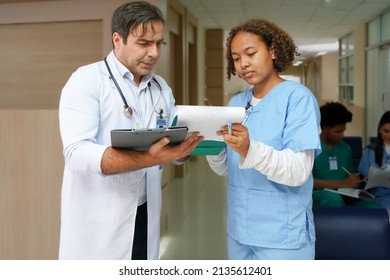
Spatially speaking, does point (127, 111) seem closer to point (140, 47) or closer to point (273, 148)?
point (140, 47)

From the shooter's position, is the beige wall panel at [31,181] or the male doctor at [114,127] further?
the beige wall panel at [31,181]

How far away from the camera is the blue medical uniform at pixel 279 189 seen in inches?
51.6

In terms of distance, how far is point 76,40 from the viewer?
101 inches

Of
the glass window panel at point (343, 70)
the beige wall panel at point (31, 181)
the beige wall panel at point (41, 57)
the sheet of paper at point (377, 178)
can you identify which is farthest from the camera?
the glass window panel at point (343, 70)

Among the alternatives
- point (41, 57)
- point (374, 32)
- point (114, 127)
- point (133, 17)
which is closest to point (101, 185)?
point (114, 127)

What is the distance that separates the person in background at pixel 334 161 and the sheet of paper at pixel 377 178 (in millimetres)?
92

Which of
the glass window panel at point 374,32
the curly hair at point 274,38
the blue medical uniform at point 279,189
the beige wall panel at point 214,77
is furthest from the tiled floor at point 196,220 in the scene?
the glass window panel at point 374,32

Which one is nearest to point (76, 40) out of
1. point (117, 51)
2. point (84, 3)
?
point (84, 3)

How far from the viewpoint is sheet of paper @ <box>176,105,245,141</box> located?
1149 mm

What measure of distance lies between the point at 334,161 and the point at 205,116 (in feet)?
Answer: 6.09

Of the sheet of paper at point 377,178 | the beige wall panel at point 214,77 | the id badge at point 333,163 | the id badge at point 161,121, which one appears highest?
the beige wall panel at point 214,77

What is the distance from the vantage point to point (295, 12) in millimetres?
6793

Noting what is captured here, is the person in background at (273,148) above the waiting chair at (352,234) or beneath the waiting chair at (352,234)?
above

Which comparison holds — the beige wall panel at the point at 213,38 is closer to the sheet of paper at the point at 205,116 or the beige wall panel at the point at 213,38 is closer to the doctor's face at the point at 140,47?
the doctor's face at the point at 140,47
